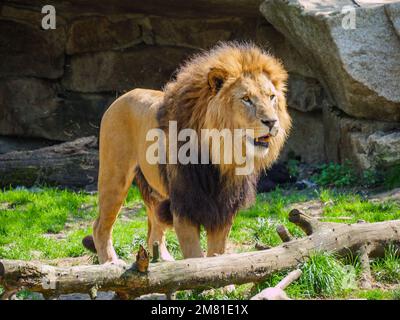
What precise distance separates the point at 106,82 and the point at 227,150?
6687 millimetres

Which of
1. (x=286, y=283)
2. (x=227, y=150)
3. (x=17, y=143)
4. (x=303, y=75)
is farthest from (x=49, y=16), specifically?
(x=286, y=283)

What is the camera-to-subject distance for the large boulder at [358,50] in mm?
9141

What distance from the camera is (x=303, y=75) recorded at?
1102 centimetres

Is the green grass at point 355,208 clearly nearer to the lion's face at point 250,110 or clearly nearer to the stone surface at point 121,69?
the lion's face at point 250,110

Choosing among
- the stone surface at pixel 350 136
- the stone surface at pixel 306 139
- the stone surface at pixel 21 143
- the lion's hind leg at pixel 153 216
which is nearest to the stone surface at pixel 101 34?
the stone surface at pixel 21 143

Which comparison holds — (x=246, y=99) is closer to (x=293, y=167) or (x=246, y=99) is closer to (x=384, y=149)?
(x=384, y=149)


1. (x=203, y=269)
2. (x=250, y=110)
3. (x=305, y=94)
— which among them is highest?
Answer: (x=305, y=94)

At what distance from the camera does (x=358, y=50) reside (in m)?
9.17

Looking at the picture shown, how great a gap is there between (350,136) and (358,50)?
3.67 feet

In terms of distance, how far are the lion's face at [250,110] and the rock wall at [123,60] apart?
4181 millimetres

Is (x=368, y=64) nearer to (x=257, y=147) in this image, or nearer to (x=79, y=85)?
(x=257, y=147)

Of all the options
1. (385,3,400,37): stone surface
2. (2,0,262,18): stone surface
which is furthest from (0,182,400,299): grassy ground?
(2,0,262,18): stone surface

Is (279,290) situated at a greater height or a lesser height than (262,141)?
lesser

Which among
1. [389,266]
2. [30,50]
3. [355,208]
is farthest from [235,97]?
[30,50]
